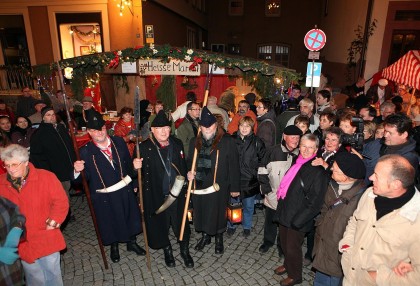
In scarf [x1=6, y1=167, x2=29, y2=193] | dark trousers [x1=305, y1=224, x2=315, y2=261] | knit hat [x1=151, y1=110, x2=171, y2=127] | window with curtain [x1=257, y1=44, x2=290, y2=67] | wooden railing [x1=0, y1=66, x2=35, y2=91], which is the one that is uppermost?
window with curtain [x1=257, y1=44, x2=290, y2=67]

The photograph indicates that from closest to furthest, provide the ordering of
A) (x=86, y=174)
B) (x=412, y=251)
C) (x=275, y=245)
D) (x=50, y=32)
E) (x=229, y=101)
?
(x=412, y=251)
(x=86, y=174)
(x=275, y=245)
(x=229, y=101)
(x=50, y=32)

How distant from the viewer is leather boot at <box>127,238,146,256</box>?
4.80 meters

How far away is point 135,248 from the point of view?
15.8ft

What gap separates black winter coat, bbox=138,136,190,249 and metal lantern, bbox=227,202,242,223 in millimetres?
777

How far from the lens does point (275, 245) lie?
509 cm

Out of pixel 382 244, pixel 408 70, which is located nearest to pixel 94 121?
pixel 382 244

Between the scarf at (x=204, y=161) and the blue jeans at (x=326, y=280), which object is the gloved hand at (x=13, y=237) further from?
the blue jeans at (x=326, y=280)

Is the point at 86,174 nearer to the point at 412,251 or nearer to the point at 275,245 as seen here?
the point at 275,245

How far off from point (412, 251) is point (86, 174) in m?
4.02

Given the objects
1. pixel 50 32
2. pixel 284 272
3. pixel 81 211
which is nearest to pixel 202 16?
pixel 50 32

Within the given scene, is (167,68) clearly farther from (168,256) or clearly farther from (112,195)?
(168,256)

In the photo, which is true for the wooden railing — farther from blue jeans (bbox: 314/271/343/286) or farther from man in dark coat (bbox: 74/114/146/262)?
blue jeans (bbox: 314/271/343/286)

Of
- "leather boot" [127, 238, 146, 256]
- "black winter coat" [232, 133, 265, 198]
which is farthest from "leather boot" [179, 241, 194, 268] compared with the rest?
"black winter coat" [232, 133, 265, 198]

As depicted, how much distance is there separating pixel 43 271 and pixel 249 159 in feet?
11.0
